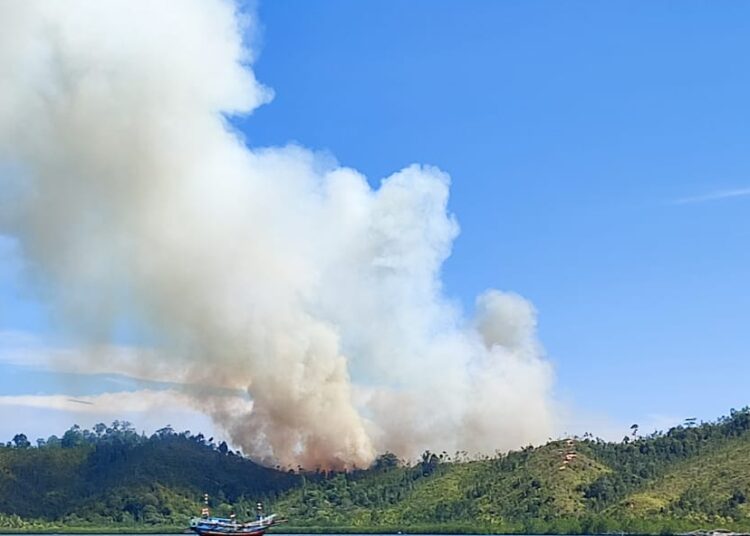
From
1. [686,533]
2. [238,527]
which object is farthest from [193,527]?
[686,533]

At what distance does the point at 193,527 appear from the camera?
174250 mm

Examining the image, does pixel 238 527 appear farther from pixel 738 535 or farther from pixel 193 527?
pixel 738 535

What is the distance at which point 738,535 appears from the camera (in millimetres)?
181875

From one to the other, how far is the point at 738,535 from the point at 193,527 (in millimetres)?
87856

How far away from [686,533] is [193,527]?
286 ft

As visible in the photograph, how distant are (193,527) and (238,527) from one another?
6.98 metres

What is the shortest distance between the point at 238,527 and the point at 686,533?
80.3 metres

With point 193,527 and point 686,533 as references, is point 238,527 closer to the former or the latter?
point 193,527

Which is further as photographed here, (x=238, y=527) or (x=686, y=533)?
(x=686, y=533)

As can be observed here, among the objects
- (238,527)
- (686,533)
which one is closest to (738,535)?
(686,533)

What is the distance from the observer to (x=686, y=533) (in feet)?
650

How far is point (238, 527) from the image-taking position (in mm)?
175375

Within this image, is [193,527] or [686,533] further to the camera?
[686,533]

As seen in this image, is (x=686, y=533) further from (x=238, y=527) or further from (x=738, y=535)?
(x=238, y=527)
